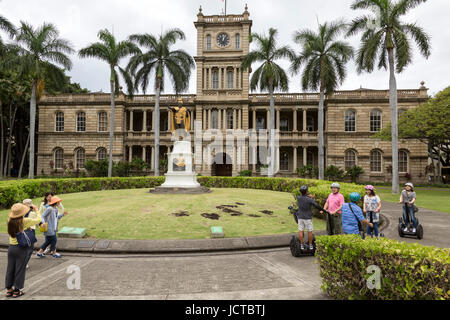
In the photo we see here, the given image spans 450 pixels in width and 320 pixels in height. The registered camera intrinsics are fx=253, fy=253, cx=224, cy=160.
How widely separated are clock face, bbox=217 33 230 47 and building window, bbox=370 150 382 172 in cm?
2213

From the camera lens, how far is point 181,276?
491 cm

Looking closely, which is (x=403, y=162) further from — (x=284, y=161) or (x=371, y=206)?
(x=371, y=206)

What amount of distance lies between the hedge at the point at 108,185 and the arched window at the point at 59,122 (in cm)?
1908

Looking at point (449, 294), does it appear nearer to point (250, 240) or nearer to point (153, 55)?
point (250, 240)

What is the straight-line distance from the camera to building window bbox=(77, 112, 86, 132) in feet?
107

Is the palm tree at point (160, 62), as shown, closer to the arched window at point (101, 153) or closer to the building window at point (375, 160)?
the arched window at point (101, 153)

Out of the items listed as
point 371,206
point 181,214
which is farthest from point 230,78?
point 371,206

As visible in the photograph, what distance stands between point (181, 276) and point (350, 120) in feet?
100

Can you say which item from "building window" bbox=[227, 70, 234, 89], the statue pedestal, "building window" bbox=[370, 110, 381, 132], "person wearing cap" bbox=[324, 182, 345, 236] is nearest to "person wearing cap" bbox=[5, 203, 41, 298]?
"person wearing cap" bbox=[324, 182, 345, 236]

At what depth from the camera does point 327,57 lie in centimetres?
2080

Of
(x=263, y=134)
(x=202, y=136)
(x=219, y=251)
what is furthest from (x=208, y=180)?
(x=219, y=251)

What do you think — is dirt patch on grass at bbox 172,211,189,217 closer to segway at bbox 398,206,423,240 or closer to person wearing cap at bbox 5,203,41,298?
person wearing cap at bbox 5,203,41,298

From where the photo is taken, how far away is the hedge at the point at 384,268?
2930mm
